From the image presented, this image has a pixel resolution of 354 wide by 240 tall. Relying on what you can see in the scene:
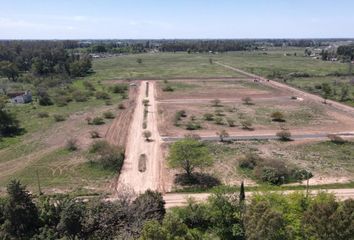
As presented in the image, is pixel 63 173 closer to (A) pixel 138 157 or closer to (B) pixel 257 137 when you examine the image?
(A) pixel 138 157

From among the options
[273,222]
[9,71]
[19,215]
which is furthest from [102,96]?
[273,222]

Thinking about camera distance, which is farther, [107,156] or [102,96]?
[102,96]

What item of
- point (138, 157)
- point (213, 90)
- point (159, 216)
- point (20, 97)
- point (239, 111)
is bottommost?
point (138, 157)

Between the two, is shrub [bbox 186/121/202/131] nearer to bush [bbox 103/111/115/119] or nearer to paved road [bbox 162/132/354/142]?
paved road [bbox 162/132/354/142]

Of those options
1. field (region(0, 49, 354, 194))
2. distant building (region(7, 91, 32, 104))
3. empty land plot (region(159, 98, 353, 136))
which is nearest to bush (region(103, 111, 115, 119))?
field (region(0, 49, 354, 194))

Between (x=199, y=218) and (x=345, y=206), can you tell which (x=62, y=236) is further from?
(x=345, y=206)

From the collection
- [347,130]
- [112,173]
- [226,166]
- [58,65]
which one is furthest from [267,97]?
[58,65]

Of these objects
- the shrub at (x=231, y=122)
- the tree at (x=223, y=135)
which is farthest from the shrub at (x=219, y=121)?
the tree at (x=223, y=135)
